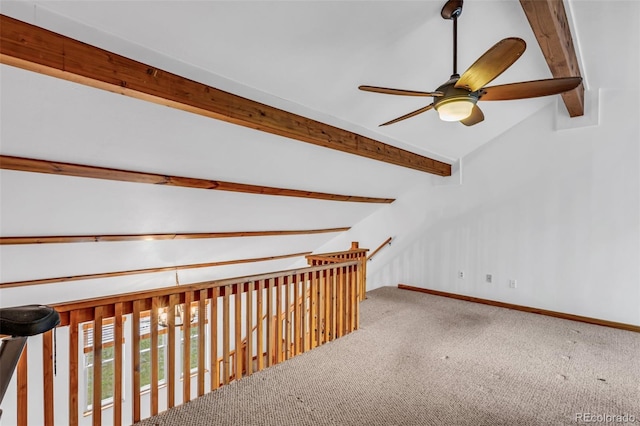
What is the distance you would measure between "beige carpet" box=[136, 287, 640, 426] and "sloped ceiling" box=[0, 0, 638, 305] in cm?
188

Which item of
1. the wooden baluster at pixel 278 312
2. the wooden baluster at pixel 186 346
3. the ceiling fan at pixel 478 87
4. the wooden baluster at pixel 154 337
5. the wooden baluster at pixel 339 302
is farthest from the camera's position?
the wooden baluster at pixel 339 302

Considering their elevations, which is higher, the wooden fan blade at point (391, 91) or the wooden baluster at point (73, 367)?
the wooden fan blade at point (391, 91)

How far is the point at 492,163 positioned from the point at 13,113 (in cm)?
516

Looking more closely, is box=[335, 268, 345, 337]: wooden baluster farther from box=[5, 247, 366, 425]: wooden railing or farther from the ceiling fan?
the ceiling fan

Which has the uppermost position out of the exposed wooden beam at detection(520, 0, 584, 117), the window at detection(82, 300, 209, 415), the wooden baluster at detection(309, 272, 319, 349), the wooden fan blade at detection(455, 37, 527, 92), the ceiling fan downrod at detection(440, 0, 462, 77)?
the ceiling fan downrod at detection(440, 0, 462, 77)

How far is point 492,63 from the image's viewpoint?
170 cm

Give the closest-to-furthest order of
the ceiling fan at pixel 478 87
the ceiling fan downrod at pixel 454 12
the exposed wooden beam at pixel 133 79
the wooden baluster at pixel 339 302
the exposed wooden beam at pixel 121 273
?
1. the exposed wooden beam at pixel 133 79
2. the ceiling fan at pixel 478 87
3. the ceiling fan downrod at pixel 454 12
4. the wooden baluster at pixel 339 302
5. the exposed wooden beam at pixel 121 273

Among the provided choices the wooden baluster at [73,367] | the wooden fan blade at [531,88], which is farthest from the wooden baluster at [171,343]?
the wooden fan blade at [531,88]

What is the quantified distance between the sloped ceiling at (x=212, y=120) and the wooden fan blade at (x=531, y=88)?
2.07ft

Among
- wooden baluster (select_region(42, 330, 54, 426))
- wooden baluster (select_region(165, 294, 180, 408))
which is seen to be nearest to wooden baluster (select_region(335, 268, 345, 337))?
wooden baluster (select_region(165, 294, 180, 408))

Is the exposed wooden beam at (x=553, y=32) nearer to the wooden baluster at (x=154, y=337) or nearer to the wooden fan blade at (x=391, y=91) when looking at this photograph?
the wooden fan blade at (x=391, y=91)

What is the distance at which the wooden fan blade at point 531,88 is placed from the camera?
1858 mm

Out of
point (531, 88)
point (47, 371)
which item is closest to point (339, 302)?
point (47, 371)

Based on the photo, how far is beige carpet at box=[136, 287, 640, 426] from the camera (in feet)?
7.24
